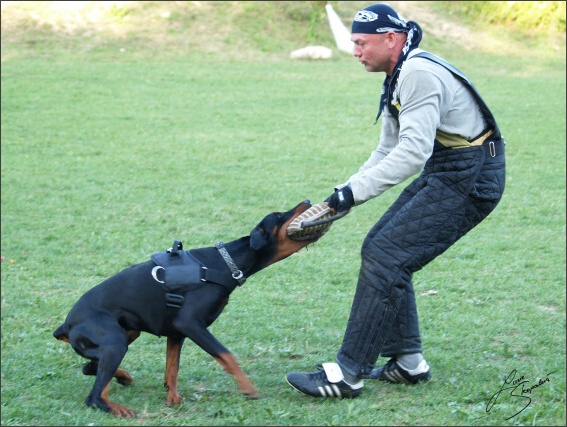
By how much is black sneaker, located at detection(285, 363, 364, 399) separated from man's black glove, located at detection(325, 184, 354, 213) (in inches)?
34.3

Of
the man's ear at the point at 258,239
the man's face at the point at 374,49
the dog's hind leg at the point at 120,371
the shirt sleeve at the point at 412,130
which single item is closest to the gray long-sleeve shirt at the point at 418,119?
the shirt sleeve at the point at 412,130

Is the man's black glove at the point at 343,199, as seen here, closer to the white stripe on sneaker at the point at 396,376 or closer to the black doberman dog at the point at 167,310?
the black doberman dog at the point at 167,310

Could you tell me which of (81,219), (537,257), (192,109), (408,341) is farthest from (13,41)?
(408,341)

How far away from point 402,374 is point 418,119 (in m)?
1.50

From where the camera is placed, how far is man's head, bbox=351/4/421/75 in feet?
12.9

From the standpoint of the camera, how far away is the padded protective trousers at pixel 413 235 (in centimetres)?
400

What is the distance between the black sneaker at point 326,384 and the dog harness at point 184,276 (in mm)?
628

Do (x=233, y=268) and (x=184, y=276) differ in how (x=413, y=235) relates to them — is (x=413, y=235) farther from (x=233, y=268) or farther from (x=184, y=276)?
(x=184, y=276)

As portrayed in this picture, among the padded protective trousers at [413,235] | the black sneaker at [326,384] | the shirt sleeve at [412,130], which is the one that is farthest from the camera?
the black sneaker at [326,384]

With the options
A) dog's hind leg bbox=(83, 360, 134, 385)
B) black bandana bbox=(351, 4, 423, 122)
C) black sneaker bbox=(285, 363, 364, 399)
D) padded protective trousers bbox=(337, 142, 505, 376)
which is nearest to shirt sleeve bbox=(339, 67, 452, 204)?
black bandana bbox=(351, 4, 423, 122)

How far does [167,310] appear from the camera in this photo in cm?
414

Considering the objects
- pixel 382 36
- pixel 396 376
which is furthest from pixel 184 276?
pixel 382 36

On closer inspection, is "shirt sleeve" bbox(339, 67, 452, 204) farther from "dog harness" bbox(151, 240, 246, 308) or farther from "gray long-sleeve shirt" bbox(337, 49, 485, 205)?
"dog harness" bbox(151, 240, 246, 308)

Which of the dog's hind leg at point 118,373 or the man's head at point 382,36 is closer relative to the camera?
the man's head at point 382,36
